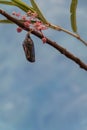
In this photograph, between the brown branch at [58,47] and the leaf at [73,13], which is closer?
the brown branch at [58,47]

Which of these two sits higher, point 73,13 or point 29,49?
point 73,13

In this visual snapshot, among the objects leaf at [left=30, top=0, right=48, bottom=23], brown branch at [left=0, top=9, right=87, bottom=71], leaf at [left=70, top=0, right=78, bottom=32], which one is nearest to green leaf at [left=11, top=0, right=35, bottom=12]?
leaf at [left=30, top=0, right=48, bottom=23]

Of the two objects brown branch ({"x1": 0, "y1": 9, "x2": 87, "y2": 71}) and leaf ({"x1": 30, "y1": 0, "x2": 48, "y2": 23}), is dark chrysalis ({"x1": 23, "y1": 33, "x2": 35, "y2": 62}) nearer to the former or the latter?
brown branch ({"x1": 0, "y1": 9, "x2": 87, "y2": 71})

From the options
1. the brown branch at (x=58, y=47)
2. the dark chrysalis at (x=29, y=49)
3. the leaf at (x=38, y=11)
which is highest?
the leaf at (x=38, y=11)

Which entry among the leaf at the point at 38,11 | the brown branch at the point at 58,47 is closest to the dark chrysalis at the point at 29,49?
the brown branch at the point at 58,47

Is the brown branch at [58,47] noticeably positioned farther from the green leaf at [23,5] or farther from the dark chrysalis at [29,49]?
the green leaf at [23,5]

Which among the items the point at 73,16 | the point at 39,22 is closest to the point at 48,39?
the point at 39,22

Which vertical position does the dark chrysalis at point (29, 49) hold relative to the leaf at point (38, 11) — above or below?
below

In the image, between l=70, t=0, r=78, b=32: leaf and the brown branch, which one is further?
l=70, t=0, r=78, b=32: leaf

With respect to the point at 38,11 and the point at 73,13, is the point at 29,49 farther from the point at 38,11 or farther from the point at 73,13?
the point at 73,13

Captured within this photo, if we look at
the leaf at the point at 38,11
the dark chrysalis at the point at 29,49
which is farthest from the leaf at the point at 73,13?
the dark chrysalis at the point at 29,49

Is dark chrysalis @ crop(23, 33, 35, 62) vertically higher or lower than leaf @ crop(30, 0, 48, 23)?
lower

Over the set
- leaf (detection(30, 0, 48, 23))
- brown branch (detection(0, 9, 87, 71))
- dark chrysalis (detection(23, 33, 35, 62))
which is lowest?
dark chrysalis (detection(23, 33, 35, 62))

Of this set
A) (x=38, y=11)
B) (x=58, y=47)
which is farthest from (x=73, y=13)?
(x=58, y=47)
